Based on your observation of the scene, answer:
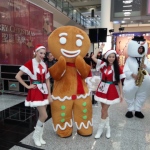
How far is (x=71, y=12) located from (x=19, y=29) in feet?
24.4

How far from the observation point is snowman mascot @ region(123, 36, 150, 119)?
3199 millimetres

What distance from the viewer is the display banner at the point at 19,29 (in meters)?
5.05

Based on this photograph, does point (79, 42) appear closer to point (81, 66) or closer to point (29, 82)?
point (81, 66)

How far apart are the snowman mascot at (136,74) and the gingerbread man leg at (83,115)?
1176mm

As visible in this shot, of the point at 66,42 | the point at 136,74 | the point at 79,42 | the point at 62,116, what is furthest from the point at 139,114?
the point at 66,42

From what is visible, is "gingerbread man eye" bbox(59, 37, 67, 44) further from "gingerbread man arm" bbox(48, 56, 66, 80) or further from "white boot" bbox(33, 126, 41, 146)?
"white boot" bbox(33, 126, 41, 146)

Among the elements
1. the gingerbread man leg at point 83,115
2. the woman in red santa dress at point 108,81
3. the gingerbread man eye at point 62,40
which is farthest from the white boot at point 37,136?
the gingerbread man eye at point 62,40

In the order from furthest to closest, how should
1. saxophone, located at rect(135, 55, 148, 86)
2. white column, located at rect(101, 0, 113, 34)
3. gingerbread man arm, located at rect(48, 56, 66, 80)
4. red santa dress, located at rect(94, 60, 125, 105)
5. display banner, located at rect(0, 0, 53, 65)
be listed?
1. white column, located at rect(101, 0, 113, 34)
2. display banner, located at rect(0, 0, 53, 65)
3. saxophone, located at rect(135, 55, 148, 86)
4. red santa dress, located at rect(94, 60, 125, 105)
5. gingerbread man arm, located at rect(48, 56, 66, 80)

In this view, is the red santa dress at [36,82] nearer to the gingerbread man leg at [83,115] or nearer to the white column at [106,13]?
the gingerbread man leg at [83,115]

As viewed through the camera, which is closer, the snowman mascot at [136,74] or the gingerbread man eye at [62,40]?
the gingerbread man eye at [62,40]

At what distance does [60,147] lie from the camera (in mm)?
2303

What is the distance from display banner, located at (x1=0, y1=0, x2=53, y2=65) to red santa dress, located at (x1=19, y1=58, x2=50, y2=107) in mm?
3203

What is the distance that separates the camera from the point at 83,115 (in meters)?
2.52

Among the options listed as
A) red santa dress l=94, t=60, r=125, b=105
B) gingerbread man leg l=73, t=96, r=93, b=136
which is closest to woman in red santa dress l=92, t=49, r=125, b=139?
red santa dress l=94, t=60, r=125, b=105
